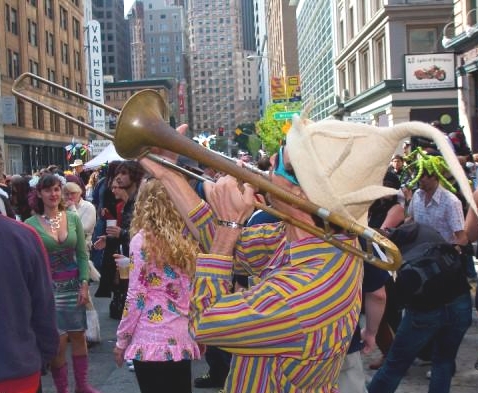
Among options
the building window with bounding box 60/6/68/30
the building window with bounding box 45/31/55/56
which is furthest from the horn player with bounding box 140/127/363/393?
the building window with bounding box 60/6/68/30

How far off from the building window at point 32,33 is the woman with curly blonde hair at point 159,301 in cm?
4548

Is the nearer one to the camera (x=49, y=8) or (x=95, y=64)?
(x=49, y=8)

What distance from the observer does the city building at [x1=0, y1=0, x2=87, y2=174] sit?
40.7 meters

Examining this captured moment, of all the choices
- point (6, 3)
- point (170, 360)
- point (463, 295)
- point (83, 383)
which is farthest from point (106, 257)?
point (6, 3)

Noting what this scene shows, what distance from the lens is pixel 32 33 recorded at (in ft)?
151

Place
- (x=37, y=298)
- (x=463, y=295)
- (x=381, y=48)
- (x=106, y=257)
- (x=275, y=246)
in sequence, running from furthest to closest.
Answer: (x=381, y=48) → (x=106, y=257) → (x=463, y=295) → (x=37, y=298) → (x=275, y=246)

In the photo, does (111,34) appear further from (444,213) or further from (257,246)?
(257,246)

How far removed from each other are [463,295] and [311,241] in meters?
2.52

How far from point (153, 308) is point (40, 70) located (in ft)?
153

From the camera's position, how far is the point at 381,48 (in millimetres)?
31891

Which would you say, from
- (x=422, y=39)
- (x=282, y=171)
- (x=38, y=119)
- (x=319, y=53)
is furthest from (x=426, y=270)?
(x=319, y=53)

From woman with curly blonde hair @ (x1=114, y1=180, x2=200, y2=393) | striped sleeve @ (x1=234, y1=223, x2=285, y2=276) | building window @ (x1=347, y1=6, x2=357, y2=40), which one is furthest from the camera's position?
building window @ (x1=347, y1=6, x2=357, y2=40)

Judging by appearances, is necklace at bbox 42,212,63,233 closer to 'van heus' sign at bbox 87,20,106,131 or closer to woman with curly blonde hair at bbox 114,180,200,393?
woman with curly blonde hair at bbox 114,180,200,393

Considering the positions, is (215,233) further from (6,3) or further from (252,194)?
(6,3)
